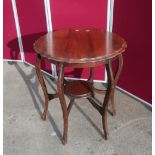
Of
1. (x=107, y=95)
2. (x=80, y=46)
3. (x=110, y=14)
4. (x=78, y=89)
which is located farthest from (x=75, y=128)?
(x=110, y=14)

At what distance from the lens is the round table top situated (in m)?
1.90

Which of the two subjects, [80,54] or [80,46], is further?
[80,46]

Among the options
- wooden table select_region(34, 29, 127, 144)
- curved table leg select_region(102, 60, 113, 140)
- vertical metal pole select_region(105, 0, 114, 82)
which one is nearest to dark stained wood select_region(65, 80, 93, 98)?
wooden table select_region(34, 29, 127, 144)

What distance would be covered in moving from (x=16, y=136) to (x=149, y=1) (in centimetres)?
193

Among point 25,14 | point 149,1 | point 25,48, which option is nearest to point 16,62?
point 25,48

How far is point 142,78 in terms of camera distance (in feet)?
8.96

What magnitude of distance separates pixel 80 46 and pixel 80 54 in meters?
0.18

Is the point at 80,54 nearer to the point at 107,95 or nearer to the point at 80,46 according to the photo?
the point at 80,46

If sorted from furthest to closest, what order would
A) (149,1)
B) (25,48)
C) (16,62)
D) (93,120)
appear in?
1. (16,62)
2. (25,48)
3. (93,120)
4. (149,1)

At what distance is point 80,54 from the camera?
1.93 meters

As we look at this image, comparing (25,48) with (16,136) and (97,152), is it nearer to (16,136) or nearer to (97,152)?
(16,136)

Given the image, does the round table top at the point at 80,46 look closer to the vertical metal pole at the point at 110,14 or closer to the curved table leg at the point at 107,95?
the curved table leg at the point at 107,95

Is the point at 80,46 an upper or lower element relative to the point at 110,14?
lower

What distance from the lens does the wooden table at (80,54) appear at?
1907 millimetres
